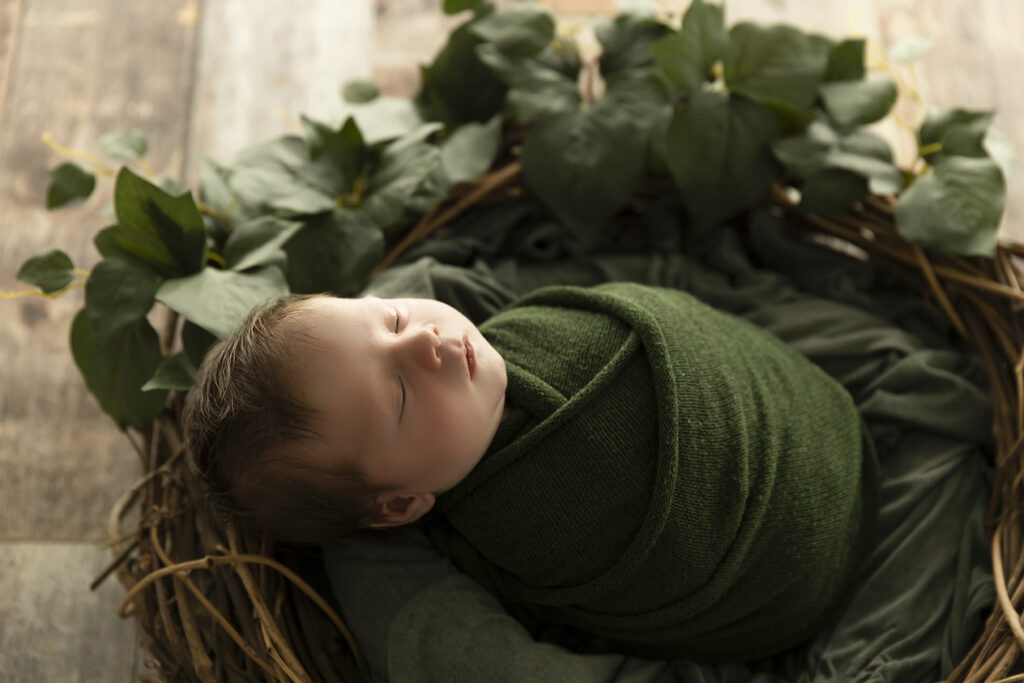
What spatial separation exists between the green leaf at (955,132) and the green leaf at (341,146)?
2.43ft

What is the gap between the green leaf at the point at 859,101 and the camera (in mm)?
1291

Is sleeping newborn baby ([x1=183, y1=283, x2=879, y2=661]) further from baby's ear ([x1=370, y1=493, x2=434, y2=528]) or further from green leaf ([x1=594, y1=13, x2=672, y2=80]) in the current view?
green leaf ([x1=594, y1=13, x2=672, y2=80])

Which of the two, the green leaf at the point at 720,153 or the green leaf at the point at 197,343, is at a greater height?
the green leaf at the point at 720,153

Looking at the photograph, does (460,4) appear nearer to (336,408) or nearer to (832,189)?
(832,189)

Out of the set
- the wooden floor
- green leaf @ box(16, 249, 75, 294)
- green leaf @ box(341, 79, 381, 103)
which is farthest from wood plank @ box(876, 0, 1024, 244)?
green leaf @ box(16, 249, 75, 294)

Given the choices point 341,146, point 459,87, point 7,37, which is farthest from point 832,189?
point 7,37

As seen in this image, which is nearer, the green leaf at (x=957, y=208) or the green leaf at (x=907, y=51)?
the green leaf at (x=957, y=208)

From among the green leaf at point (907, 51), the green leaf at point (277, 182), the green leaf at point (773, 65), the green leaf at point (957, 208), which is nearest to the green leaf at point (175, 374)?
the green leaf at point (277, 182)

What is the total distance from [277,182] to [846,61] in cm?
77

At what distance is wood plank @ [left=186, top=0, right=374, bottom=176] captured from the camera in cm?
159

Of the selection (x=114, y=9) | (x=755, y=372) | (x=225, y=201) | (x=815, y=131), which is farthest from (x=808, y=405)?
(x=114, y=9)

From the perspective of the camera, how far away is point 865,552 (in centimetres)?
118

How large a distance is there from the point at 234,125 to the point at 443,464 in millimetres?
856

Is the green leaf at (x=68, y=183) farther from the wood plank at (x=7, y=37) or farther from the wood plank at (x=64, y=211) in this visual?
the wood plank at (x=7, y=37)
